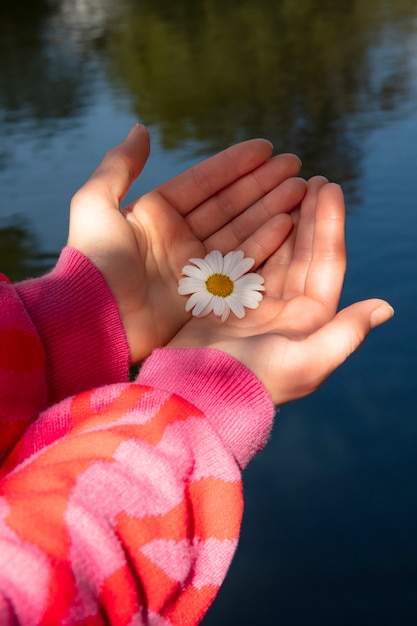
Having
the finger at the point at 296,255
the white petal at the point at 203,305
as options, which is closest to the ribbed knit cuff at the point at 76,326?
the white petal at the point at 203,305

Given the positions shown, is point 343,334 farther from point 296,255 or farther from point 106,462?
point 106,462

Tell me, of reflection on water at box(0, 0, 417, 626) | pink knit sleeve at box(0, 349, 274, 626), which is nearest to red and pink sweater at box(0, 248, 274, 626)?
pink knit sleeve at box(0, 349, 274, 626)

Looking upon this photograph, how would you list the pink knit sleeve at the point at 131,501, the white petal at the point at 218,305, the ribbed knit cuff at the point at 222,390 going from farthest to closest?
the white petal at the point at 218,305, the ribbed knit cuff at the point at 222,390, the pink knit sleeve at the point at 131,501

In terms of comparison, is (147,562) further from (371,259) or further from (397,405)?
(371,259)

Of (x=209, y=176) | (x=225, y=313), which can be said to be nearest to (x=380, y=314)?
(x=225, y=313)

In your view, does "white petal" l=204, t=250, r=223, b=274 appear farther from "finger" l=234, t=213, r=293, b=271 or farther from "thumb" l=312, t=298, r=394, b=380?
"thumb" l=312, t=298, r=394, b=380

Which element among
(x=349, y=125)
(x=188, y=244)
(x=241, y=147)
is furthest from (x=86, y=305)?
(x=349, y=125)

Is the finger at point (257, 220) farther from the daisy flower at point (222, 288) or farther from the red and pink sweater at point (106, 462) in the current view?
the red and pink sweater at point (106, 462)
